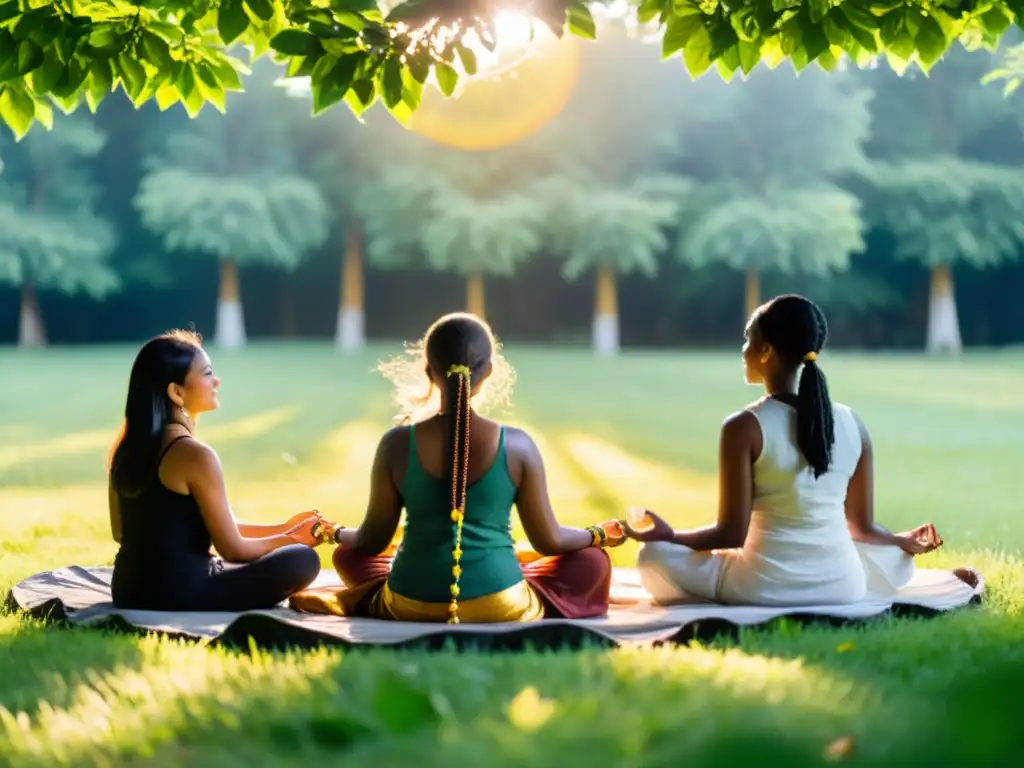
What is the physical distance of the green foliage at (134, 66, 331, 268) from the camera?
32531 mm

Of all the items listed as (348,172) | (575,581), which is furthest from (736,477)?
(348,172)

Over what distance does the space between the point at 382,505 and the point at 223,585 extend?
2.72ft

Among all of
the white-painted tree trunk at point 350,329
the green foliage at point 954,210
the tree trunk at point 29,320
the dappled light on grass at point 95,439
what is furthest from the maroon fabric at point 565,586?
the tree trunk at point 29,320

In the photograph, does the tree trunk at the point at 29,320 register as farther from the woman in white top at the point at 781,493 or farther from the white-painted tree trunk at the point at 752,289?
the woman in white top at the point at 781,493

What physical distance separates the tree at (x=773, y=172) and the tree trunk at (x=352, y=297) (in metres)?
8.93

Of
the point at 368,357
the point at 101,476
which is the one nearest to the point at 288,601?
the point at 101,476

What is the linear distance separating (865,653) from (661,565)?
1184 millimetres

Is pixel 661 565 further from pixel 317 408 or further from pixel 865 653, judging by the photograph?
pixel 317 408

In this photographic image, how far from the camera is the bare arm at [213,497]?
4820 millimetres

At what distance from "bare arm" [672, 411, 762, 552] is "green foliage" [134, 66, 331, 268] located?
28710 mm

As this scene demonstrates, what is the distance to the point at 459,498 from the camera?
14.9ft

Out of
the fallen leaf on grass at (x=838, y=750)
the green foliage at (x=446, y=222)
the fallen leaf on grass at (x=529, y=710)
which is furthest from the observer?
the green foliage at (x=446, y=222)

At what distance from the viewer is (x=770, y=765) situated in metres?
2.93

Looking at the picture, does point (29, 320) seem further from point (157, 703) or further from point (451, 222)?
point (157, 703)
